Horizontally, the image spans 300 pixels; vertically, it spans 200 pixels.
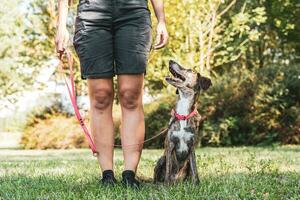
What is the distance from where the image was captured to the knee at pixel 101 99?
14.3 ft

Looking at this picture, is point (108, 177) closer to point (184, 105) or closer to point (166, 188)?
point (166, 188)

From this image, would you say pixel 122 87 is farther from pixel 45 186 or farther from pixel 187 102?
pixel 45 186

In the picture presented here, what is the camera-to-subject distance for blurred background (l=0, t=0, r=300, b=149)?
14266 mm

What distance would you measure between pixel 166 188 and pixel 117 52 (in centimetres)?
111

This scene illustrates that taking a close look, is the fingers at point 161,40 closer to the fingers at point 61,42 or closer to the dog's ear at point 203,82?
the dog's ear at point 203,82

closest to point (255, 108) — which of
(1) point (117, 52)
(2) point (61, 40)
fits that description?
(1) point (117, 52)

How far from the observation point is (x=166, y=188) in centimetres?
411

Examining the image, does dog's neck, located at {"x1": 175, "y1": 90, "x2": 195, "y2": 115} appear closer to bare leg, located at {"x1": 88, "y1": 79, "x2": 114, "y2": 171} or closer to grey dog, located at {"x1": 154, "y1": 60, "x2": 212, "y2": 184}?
grey dog, located at {"x1": 154, "y1": 60, "x2": 212, "y2": 184}

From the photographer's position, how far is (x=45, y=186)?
4402 millimetres

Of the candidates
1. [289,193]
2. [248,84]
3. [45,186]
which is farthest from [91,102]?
[248,84]

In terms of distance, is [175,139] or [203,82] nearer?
[175,139]

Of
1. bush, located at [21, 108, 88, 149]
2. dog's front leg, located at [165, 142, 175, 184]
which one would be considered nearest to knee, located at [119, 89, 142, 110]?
dog's front leg, located at [165, 142, 175, 184]

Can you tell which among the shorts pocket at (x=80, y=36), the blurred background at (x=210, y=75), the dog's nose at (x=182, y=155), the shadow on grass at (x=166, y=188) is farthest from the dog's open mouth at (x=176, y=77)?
the blurred background at (x=210, y=75)

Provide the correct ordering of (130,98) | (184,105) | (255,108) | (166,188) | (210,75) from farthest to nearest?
1. (210,75)
2. (255,108)
3. (184,105)
4. (130,98)
5. (166,188)
